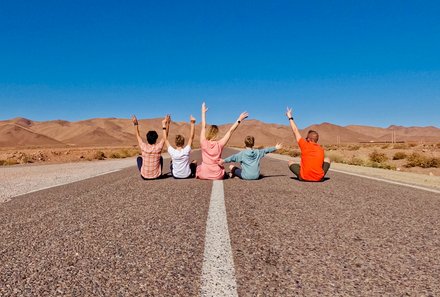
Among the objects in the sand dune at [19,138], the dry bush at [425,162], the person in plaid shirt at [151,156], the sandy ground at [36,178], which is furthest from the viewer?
the sand dune at [19,138]

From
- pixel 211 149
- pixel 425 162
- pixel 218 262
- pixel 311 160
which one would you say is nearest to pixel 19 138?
pixel 425 162

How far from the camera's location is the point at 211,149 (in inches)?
365

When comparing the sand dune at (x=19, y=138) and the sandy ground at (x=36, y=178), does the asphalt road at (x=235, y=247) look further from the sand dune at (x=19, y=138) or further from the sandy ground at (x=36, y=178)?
the sand dune at (x=19, y=138)

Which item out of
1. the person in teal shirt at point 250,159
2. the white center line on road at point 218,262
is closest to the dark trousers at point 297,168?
the person in teal shirt at point 250,159

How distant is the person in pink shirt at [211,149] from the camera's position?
30.5 feet

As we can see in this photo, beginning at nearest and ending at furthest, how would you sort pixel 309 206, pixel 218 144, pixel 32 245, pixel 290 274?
pixel 290 274
pixel 32 245
pixel 309 206
pixel 218 144

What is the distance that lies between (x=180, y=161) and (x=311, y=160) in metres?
3.21

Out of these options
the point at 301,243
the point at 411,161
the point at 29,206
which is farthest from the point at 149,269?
the point at 411,161

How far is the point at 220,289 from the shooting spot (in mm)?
2404

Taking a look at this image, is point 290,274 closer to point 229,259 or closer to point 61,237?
point 229,259

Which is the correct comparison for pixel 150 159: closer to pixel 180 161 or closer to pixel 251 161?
pixel 180 161

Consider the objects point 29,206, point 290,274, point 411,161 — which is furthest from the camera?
point 411,161

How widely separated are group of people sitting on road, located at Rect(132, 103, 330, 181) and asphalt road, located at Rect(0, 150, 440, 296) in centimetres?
308

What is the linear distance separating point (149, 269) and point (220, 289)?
0.64 metres
